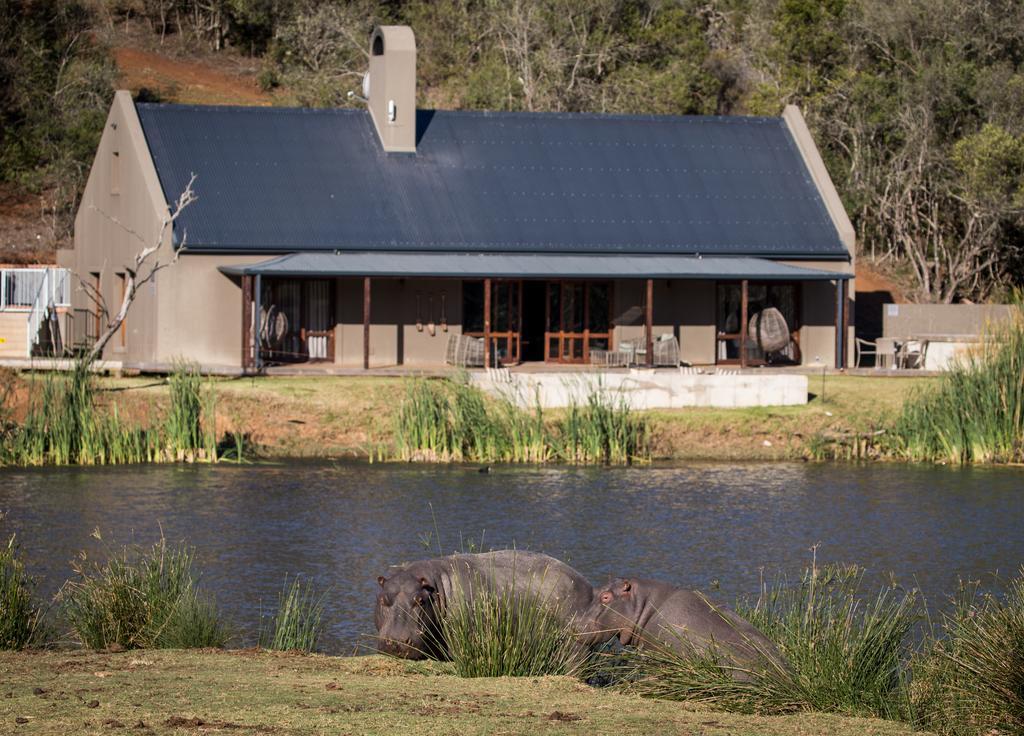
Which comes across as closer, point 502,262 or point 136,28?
point 502,262

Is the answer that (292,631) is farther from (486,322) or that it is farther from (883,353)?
(883,353)

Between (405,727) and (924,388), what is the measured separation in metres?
23.0

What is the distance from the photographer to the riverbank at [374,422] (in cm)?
2703

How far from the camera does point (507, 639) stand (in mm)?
10570

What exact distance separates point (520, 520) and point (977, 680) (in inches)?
447

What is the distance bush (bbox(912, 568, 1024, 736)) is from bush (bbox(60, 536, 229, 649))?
16.3 feet

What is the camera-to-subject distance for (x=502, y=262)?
110ft

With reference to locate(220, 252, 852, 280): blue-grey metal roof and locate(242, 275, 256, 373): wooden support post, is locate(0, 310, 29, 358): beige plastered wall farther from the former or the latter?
locate(242, 275, 256, 373): wooden support post

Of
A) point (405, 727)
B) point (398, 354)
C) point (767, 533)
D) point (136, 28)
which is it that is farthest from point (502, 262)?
point (136, 28)

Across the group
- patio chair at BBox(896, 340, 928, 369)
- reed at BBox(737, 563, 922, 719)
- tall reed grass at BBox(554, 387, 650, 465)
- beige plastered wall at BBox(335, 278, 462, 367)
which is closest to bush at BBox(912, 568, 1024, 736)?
reed at BBox(737, 563, 922, 719)

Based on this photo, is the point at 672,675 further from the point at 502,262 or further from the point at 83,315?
the point at 83,315

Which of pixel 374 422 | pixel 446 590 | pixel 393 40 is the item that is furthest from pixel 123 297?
pixel 446 590

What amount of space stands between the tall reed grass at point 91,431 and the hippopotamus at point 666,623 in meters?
14.7

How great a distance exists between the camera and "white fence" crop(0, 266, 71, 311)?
36.6m
